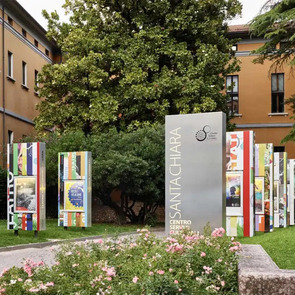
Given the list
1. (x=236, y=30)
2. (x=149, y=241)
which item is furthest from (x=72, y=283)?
(x=236, y=30)

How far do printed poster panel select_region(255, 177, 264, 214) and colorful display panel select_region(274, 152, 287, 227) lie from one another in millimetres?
3016

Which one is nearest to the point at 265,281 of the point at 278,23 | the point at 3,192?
the point at 278,23

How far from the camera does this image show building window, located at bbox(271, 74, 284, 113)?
42.6 meters

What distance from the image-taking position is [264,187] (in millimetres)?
20125

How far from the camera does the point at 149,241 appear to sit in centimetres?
804

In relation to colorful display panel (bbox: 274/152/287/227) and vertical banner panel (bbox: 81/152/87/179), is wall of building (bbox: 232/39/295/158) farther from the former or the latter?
vertical banner panel (bbox: 81/152/87/179)

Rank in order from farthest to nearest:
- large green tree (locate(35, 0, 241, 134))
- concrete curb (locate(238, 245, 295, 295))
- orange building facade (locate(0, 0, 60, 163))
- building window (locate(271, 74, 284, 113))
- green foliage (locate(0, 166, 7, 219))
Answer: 1. building window (locate(271, 74, 284, 113))
2. orange building facade (locate(0, 0, 60, 163))
3. large green tree (locate(35, 0, 241, 134))
4. green foliage (locate(0, 166, 7, 219))
5. concrete curb (locate(238, 245, 295, 295))

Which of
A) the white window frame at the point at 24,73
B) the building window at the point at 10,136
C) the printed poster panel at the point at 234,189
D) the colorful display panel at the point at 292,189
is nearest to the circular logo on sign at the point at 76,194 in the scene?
the printed poster panel at the point at 234,189

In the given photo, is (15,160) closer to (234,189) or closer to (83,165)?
(83,165)

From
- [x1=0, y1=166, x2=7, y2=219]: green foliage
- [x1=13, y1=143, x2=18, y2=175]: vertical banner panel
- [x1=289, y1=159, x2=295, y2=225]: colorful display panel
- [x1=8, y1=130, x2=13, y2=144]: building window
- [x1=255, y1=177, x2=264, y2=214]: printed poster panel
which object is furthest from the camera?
[x1=8, y1=130, x2=13, y2=144]: building window

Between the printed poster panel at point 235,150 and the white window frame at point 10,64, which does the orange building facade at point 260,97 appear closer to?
the white window frame at point 10,64

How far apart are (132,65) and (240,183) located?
1402cm

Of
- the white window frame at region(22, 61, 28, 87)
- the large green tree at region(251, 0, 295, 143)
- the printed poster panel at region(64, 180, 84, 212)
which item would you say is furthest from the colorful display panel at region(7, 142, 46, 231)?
the white window frame at region(22, 61, 28, 87)

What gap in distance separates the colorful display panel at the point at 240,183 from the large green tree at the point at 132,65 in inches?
469
